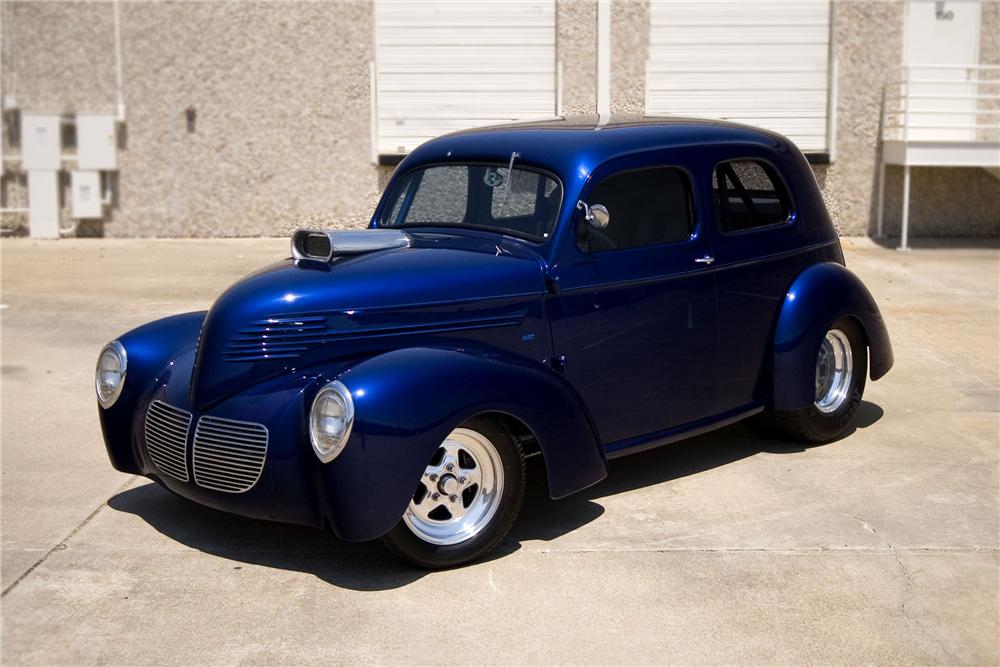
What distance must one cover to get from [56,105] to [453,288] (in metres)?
12.3

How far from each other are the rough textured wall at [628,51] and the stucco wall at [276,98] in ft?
0.05

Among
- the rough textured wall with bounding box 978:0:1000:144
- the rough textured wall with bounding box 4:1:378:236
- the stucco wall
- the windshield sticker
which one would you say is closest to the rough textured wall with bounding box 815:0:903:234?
the stucco wall

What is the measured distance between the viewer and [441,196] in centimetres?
589

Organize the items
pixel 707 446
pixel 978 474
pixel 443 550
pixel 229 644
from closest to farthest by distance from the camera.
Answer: pixel 229 644 → pixel 443 550 → pixel 978 474 → pixel 707 446

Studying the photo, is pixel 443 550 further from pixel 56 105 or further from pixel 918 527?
pixel 56 105

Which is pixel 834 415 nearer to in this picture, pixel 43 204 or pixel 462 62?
pixel 462 62

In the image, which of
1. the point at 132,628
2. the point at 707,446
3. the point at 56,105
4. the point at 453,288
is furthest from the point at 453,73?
the point at 132,628

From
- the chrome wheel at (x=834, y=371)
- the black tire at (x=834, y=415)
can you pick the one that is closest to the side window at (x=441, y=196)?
the black tire at (x=834, y=415)

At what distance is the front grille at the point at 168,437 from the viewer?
16.0 ft

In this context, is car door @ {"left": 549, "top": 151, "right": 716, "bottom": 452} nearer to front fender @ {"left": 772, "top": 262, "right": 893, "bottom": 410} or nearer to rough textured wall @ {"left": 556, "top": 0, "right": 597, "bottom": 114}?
front fender @ {"left": 772, "top": 262, "right": 893, "bottom": 410}

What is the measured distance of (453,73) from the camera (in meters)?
15.5

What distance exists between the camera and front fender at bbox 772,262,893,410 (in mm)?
6125

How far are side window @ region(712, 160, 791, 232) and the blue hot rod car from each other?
1 cm

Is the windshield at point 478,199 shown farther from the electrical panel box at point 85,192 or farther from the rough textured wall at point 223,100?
the electrical panel box at point 85,192
